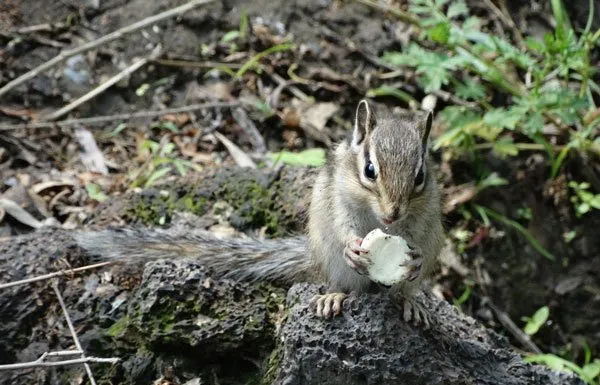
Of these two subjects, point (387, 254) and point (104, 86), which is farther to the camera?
point (104, 86)

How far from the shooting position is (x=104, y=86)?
5750 mm

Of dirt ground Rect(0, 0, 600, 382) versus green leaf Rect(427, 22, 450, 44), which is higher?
green leaf Rect(427, 22, 450, 44)

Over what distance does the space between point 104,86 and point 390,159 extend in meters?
3.28

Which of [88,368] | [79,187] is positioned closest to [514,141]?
[79,187]

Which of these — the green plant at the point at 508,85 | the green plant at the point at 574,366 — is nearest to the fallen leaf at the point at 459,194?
the green plant at the point at 508,85

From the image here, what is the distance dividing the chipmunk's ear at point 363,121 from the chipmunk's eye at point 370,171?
0.23m

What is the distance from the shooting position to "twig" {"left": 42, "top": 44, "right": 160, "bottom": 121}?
18.2ft

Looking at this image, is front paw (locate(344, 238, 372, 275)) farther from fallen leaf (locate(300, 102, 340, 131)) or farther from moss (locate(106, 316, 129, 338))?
fallen leaf (locate(300, 102, 340, 131))

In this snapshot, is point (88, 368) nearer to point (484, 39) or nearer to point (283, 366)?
point (283, 366)

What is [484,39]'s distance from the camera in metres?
5.72

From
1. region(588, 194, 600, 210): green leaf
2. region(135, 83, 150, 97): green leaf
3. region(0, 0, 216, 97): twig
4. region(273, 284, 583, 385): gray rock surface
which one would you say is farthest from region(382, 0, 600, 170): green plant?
region(273, 284, 583, 385): gray rock surface

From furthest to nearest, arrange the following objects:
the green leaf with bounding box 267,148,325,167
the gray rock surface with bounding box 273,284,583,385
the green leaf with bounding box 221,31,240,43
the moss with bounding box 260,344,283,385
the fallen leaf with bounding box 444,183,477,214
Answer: the green leaf with bounding box 221,31,240,43 → the fallen leaf with bounding box 444,183,477,214 → the green leaf with bounding box 267,148,325,167 → the moss with bounding box 260,344,283,385 → the gray rock surface with bounding box 273,284,583,385

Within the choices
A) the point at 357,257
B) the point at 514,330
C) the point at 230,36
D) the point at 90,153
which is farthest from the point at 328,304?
the point at 230,36

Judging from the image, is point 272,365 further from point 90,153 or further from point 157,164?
point 90,153
